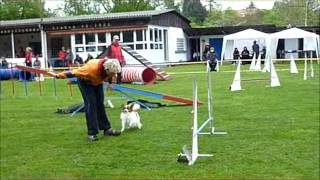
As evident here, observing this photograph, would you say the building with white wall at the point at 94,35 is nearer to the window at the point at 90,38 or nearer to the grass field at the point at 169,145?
the window at the point at 90,38

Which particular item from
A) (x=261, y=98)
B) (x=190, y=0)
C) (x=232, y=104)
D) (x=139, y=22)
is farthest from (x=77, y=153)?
(x=190, y=0)

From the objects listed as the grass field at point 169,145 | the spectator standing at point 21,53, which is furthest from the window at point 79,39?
the grass field at point 169,145

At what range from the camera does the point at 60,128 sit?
1043 cm

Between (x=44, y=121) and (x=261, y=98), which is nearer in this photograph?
(x=44, y=121)

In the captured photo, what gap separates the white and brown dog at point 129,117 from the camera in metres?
9.50

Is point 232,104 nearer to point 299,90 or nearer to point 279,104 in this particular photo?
point 279,104

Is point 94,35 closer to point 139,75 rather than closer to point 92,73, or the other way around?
point 139,75

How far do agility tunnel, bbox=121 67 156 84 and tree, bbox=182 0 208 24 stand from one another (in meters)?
59.8

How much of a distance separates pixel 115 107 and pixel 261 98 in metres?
3.90

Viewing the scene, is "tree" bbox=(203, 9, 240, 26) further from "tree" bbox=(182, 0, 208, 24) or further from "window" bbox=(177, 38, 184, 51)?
"window" bbox=(177, 38, 184, 51)

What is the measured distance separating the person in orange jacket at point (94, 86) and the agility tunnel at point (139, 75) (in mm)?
12162

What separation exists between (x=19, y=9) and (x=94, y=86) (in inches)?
2222

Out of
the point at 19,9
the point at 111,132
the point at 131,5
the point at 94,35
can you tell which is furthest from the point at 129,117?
the point at 19,9

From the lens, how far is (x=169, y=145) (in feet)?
27.2
